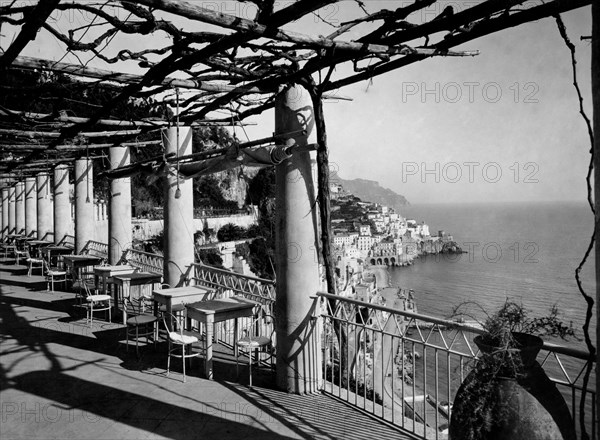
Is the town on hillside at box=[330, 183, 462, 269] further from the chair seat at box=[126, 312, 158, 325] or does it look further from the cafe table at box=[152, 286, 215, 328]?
the chair seat at box=[126, 312, 158, 325]

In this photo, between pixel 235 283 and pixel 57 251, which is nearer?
pixel 235 283

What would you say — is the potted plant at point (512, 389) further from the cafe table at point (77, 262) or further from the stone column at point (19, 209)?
the stone column at point (19, 209)

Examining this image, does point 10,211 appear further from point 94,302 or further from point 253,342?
point 253,342

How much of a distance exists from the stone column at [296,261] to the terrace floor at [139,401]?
1.14 ft

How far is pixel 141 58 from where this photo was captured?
538 centimetres

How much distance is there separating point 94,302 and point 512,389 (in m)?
9.26

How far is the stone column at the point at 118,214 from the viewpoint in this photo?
1090 cm

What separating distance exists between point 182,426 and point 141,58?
13.8ft

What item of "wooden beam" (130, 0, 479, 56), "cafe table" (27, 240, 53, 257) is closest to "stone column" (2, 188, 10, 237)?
"cafe table" (27, 240, 53, 257)

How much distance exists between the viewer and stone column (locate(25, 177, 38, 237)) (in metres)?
20.6

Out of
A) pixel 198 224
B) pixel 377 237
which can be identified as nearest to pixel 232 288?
pixel 198 224

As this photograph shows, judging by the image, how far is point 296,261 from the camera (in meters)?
5.15

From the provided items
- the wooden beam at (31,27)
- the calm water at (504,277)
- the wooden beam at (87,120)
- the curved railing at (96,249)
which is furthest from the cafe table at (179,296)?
the calm water at (504,277)

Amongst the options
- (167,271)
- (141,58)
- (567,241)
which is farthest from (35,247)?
(567,241)
